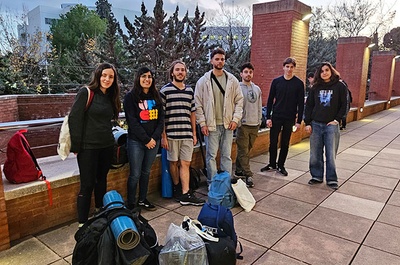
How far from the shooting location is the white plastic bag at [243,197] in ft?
11.2

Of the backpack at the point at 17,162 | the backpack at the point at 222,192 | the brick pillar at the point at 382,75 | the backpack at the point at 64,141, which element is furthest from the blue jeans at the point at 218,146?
the brick pillar at the point at 382,75

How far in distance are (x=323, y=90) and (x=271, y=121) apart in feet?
2.89

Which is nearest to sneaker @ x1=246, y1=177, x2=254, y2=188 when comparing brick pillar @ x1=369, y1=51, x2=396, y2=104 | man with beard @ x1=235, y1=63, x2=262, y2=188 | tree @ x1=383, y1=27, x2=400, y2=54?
man with beard @ x1=235, y1=63, x2=262, y2=188

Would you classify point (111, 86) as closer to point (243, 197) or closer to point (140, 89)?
point (140, 89)

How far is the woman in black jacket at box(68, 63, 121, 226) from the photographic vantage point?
2619 mm

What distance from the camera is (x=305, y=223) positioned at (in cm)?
312

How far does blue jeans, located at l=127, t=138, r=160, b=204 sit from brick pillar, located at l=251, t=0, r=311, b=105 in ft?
14.6

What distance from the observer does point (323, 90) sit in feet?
13.6

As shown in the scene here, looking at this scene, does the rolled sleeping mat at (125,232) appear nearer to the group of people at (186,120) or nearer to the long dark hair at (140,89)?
the group of people at (186,120)

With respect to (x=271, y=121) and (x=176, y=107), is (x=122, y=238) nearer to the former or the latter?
(x=176, y=107)

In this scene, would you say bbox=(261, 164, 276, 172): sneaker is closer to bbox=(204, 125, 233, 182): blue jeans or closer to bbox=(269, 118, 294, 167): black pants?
bbox=(269, 118, 294, 167): black pants

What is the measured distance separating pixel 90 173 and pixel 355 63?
11.2m

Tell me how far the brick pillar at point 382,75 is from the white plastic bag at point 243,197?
49.8 ft

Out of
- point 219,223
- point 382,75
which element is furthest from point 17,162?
point 382,75
